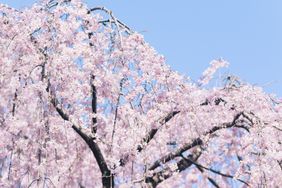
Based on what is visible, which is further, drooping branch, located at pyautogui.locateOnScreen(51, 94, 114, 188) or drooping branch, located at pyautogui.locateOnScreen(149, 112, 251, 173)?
drooping branch, located at pyautogui.locateOnScreen(149, 112, 251, 173)

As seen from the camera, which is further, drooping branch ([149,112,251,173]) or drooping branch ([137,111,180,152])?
drooping branch ([149,112,251,173])

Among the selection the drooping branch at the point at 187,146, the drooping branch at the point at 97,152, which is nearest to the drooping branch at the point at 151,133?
the drooping branch at the point at 187,146

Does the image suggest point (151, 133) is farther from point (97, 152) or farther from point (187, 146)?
point (97, 152)

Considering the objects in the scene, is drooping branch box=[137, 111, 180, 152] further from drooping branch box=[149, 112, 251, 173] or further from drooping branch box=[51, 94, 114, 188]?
drooping branch box=[51, 94, 114, 188]

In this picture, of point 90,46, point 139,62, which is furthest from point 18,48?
point 139,62

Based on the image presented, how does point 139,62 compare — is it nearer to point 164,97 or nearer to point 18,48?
point 164,97

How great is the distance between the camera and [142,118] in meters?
6.52

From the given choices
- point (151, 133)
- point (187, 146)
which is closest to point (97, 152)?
point (151, 133)

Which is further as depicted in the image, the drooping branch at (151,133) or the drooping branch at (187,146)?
the drooping branch at (187,146)

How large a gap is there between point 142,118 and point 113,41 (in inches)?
46.8

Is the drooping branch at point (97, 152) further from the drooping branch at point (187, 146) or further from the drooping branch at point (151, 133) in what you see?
the drooping branch at point (187, 146)

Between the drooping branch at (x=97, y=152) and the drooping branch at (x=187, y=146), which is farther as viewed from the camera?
the drooping branch at (x=187, y=146)

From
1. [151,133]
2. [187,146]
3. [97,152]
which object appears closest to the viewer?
[97,152]

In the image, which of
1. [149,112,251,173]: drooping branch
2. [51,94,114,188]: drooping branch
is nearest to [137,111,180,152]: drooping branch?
[149,112,251,173]: drooping branch
